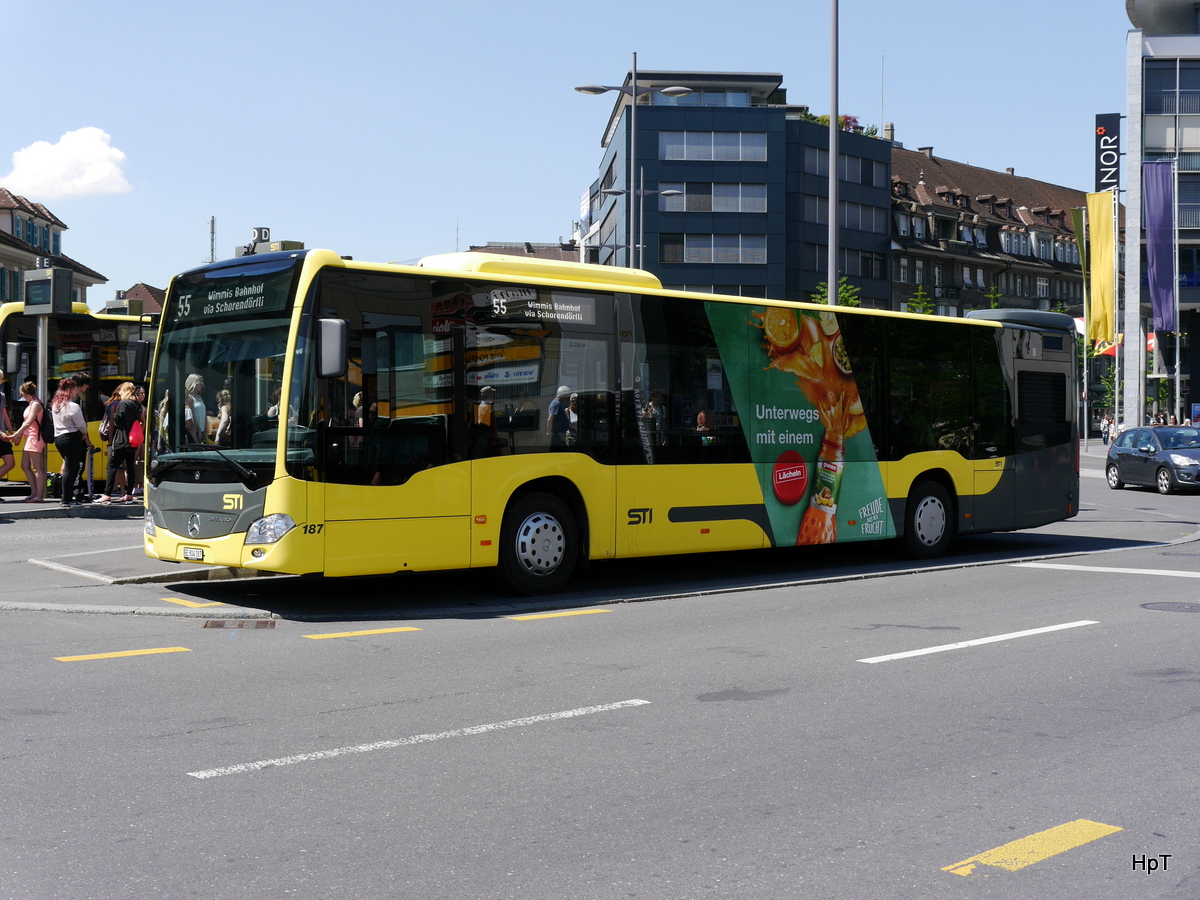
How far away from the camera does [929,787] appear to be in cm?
532

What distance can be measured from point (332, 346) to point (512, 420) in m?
1.92

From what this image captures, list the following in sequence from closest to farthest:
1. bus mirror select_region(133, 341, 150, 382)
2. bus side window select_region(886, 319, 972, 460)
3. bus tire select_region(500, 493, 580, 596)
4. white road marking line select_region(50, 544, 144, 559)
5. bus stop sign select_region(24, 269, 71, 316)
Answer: bus tire select_region(500, 493, 580, 596)
bus mirror select_region(133, 341, 150, 382)
white road marking line select_region(50, 544, 144, 559)
bus side window select_region(886, 319, 972, 460)
bus stop sign select_region(24, 269, 71, 316)

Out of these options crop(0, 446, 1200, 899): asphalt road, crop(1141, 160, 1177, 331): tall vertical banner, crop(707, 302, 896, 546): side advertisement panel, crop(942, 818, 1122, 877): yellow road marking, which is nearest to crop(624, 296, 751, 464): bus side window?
crop(707, 302, 896, 546): side advertisement panel

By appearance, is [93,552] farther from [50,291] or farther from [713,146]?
[713,146]

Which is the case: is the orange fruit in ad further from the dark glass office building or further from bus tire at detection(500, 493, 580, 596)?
the dark glass office building

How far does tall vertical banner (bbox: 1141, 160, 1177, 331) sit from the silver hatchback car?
61.0ft

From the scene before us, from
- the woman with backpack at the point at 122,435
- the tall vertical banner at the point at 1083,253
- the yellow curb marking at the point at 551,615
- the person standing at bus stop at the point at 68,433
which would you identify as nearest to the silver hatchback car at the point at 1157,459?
the tall vertical banner at the point at 1083,253

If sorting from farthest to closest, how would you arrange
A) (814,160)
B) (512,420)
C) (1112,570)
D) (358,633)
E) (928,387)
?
1. (814,160)
2. (928,387)
3. (1112,570)
4. (512,420)
5. (358,633)

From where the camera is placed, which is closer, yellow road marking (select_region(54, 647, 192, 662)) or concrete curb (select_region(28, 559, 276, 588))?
yellow road marking (select_region(54, 647, 192, 662))

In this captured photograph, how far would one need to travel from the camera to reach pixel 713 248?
7756 centimetres

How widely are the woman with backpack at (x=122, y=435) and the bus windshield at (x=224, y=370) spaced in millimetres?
8699

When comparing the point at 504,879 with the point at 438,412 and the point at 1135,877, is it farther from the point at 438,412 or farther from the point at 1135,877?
the point at 438,412

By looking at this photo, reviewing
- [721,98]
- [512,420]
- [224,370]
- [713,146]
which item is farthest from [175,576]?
[721,98]

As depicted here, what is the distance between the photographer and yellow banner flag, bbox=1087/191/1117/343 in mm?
44844
